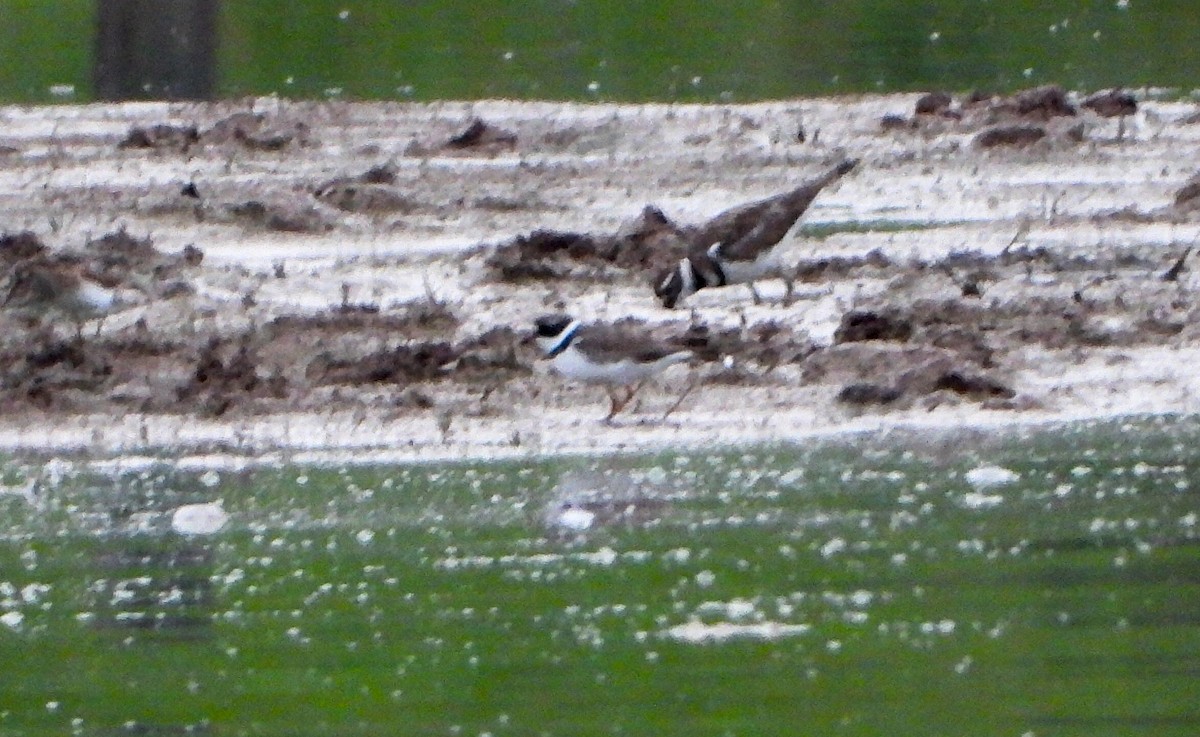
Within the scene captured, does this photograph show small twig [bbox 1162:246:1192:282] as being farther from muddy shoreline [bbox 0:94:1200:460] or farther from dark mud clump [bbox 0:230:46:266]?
dark mud clump [bbox 0:230:46:266]

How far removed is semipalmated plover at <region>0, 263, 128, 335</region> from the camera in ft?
36.6

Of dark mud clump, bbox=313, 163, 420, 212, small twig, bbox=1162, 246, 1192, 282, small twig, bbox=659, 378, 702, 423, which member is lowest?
small twig, bbox=659, 378, 702, 423

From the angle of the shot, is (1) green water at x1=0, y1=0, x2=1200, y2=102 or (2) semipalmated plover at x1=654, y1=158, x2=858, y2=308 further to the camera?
(1) green water at x1=0, y1=0, x2=1200, y2=102

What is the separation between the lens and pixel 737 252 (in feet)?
38.0

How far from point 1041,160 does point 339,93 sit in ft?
21.4

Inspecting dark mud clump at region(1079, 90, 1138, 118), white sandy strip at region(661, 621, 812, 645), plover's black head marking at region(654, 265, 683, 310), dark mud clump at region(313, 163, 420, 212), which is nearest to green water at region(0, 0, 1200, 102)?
dark mud clump at region(1079, 90, 1138, 118)

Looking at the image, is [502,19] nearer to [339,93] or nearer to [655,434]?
[339,93]

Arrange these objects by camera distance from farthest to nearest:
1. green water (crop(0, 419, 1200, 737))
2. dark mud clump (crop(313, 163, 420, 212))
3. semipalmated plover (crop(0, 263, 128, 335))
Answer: dark mud clump (crop(313, 163, 420, 212)) < semipalmated plover (crop(0, 263, 128, 335)) < green water (crop(0, 419, 1200, 737))

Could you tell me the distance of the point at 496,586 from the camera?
23.7 ft

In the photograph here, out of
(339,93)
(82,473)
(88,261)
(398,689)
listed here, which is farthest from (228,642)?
(339,93)

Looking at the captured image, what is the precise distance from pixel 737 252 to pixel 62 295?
272 cm

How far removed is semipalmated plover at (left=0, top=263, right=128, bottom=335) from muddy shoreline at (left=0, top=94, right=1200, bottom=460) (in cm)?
5

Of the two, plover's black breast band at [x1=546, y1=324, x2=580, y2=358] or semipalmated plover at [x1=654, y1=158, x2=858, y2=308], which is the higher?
semipalmated plover at [x1=654, y1=158, x2=858, y2=308]

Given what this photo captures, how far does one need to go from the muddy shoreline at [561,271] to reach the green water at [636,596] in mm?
611
